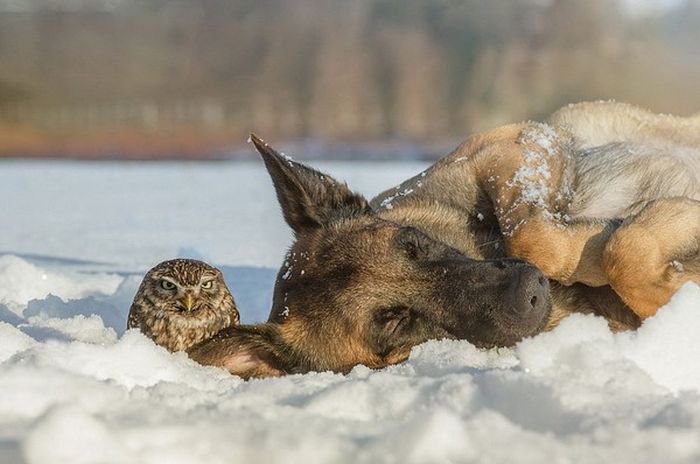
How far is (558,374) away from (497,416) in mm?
505

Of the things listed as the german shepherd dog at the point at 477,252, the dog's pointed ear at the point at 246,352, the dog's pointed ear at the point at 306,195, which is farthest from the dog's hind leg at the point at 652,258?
the dog's pointed ear at the point at 246,352

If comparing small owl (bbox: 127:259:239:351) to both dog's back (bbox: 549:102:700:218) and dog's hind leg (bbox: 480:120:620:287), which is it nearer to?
dog's hind leg (bbox: 480:120:620:287)

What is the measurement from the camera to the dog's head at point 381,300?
4012 millimetres

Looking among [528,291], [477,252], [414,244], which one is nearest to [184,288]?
[414,244]

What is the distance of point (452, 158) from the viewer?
550cm

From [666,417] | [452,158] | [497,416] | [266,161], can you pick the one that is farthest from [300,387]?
[452,158]

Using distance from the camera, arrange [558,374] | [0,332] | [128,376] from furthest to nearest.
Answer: [0,332] < [128,376] < [558,374]

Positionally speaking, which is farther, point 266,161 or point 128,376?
point 266,161

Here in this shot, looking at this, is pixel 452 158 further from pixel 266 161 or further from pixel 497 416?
pixel 497 416

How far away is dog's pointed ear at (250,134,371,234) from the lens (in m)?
4.73

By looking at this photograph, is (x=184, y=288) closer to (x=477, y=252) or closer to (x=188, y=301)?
(x=188, y=301)

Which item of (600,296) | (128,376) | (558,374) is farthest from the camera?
(600,296)

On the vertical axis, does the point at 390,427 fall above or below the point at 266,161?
below

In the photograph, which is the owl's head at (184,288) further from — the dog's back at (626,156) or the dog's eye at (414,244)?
the dog's back at (626,156)
